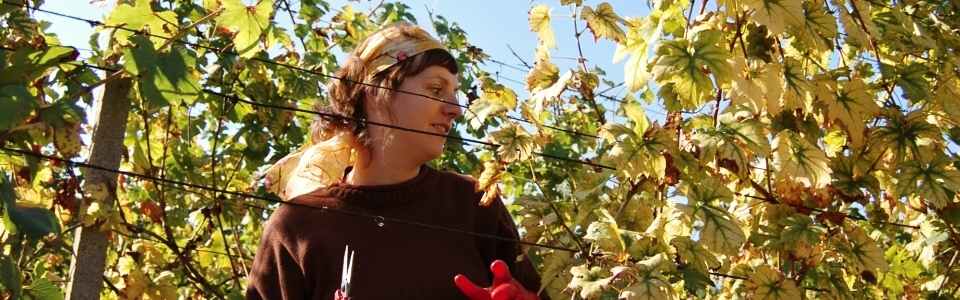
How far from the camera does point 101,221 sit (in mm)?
2717

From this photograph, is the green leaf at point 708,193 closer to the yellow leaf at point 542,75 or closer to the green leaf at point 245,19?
the yellow leaf at point 542,75

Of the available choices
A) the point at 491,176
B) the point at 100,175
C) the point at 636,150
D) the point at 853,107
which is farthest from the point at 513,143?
the point at 100,175

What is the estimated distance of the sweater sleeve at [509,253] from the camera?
2381 mm

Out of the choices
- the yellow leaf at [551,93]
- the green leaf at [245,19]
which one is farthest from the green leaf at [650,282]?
the green leaf at [245,19]

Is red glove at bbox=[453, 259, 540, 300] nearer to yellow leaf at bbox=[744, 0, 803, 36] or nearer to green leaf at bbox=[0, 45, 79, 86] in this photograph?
yellow leaf at bbox=[744, 0, 803, 36]

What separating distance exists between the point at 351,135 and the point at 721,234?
0.87 metres

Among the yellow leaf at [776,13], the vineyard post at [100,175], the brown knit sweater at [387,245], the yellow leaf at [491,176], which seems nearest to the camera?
the yellow leaf at [776,13]

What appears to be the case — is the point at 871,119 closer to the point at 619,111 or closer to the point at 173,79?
the point at 619,111

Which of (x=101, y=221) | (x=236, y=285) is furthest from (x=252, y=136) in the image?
(x=101, y=221)

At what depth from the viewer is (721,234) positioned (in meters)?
1.95

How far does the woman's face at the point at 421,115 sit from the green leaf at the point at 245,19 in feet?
0.99

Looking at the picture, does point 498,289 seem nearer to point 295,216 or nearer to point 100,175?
point 295,216

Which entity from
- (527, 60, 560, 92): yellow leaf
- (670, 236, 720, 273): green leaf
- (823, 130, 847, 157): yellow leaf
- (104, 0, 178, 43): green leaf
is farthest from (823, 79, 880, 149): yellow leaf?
(104, 0, 178, 43): green leaf

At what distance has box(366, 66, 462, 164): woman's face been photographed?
7.55 feet
